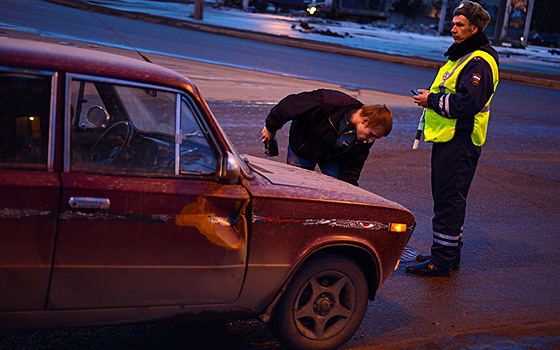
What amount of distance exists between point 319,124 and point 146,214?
6.61 ft

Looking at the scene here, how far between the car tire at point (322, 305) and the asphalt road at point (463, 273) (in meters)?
0.25

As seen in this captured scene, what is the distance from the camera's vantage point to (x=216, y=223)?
351 centimetres

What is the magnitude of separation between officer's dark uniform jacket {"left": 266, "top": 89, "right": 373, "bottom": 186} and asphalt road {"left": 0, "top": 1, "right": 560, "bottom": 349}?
1.06m

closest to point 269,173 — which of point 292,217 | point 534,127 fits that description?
point 292,217

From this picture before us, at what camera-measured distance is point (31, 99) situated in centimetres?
318

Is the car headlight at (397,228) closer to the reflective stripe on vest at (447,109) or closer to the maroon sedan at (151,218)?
the maroon sedan at (151,218)

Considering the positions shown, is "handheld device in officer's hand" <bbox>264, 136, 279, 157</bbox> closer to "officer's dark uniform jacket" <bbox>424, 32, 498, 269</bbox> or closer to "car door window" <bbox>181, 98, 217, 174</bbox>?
"officer's dark uniform jacket" <bbox>424, 32, 498, 269</bbox>

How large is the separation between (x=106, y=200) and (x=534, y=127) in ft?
40.1

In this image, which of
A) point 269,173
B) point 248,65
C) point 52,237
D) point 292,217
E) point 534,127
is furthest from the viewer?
point 248,65

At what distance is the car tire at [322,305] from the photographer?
3.87m

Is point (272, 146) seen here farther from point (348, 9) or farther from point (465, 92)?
point (348, 9)

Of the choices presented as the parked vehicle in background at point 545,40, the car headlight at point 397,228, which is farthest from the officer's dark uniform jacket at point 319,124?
the parked vehicle in background at point 545,40

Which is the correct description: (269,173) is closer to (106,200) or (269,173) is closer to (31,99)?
(106,200)

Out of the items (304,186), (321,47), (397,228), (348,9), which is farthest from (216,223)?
(348,9)
